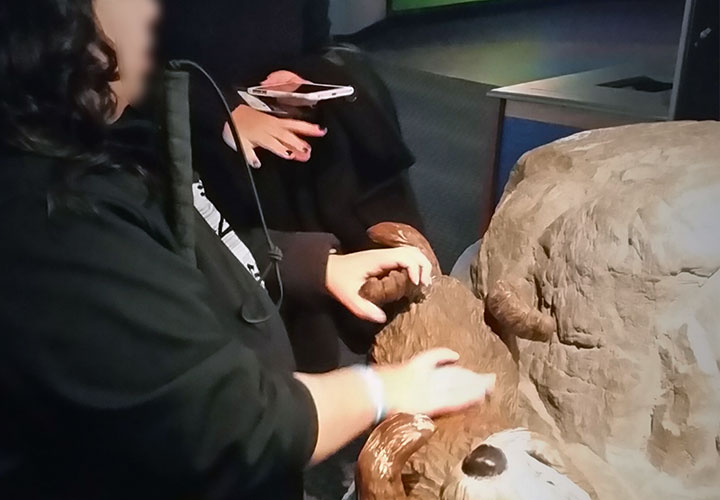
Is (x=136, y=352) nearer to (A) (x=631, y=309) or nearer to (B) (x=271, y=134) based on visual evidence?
(B) (x=271, y=134)

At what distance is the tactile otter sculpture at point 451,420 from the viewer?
0.67m

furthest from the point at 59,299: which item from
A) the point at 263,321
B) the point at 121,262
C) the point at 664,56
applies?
the point at 664,56

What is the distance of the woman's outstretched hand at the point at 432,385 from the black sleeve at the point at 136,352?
10cm

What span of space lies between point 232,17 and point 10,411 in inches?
13.3

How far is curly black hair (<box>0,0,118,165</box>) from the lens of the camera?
0.55 metres

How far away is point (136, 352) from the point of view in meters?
0.57

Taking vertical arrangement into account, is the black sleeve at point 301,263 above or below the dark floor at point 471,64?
below

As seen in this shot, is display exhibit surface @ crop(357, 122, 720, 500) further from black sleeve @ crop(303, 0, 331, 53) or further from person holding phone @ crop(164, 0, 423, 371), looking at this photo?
black sleeve @ crop(303, 0, 331, 53)

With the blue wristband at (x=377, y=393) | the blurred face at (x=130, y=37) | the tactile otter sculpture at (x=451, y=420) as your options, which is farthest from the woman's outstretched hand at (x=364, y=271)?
the blurred face at (x=130, y=37)

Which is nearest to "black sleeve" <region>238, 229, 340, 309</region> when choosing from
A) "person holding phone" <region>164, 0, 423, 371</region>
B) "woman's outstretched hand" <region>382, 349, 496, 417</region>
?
"person holding phone" <region>164, 0, 423, 371</region>

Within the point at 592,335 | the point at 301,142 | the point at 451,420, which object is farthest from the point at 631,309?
the point at 301,142

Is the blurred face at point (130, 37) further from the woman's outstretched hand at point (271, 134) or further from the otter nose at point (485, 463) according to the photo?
the otter nose at point (485, 463)

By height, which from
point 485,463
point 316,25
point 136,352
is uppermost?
point 316,25

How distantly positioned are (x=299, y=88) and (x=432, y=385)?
0.91 ft
